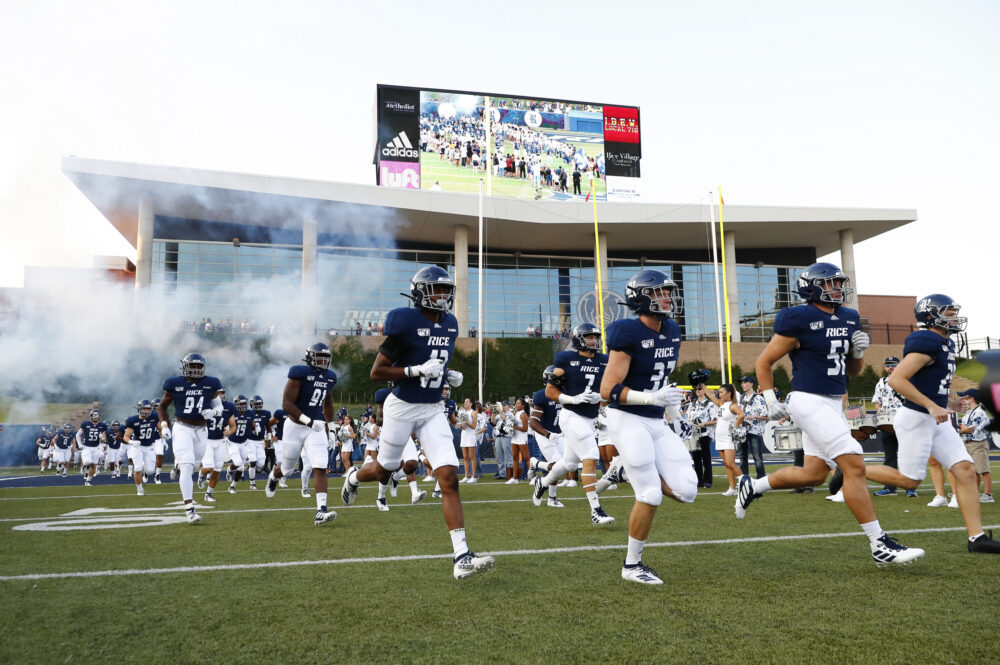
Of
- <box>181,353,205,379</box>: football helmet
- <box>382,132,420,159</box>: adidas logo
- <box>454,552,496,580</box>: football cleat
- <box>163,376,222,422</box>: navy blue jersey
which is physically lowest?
<box>454,552,496,580</box>: football cleat

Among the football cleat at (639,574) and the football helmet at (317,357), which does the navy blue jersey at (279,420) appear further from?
the football cleat at (639,574)

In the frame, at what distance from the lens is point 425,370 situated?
16.6ft

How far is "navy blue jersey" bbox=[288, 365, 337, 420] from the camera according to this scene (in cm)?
866

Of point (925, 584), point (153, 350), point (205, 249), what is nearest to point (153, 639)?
point (925, 584)

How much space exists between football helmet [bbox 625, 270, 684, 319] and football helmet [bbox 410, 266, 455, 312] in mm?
1343

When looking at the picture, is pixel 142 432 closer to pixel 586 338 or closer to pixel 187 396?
pixel 187 396

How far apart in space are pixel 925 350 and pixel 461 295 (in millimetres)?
30718

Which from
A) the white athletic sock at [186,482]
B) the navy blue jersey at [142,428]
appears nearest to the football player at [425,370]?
the white athletic sock at [186,482]

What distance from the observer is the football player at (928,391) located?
5625mm

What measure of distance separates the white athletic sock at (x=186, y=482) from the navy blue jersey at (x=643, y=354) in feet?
18.8

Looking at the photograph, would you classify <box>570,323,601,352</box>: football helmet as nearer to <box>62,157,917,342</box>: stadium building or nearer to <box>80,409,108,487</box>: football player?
<box>80,409,108,487</box>: football player

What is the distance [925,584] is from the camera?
13.9 feet

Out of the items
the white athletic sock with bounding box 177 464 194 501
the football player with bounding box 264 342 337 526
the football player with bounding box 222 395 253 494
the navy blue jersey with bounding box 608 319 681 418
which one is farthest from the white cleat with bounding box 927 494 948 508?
the football player with bounding box 222 395 253 494

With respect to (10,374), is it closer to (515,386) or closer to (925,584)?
(515,386)
